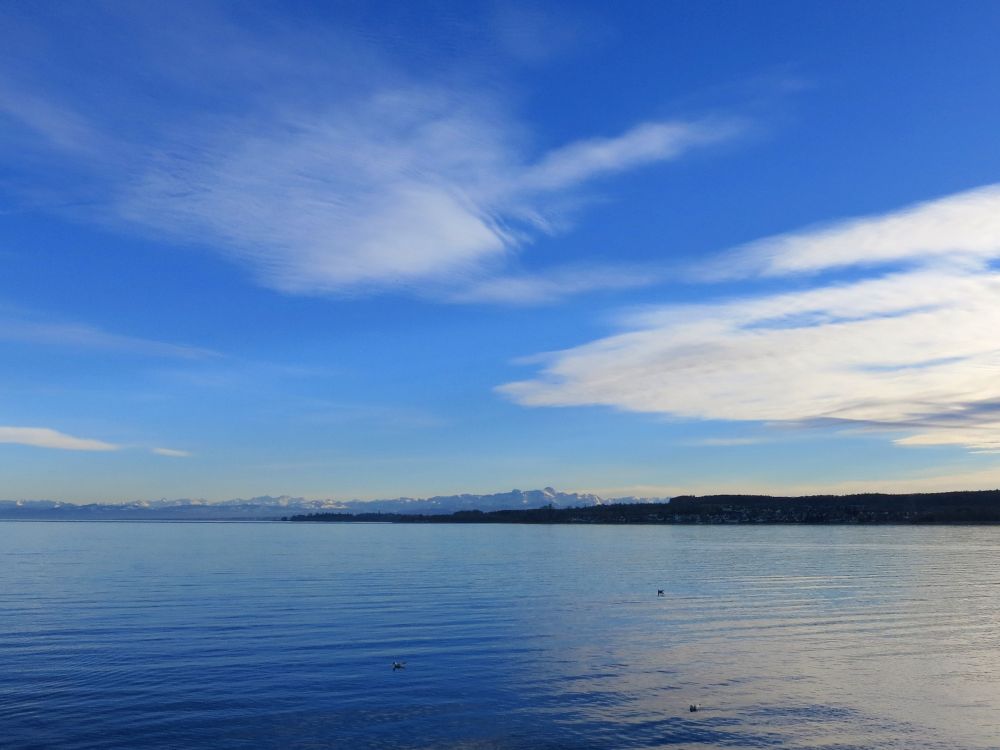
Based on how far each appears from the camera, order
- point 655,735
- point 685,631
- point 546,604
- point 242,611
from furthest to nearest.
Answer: point 546,604
point 242,611
point 685,631
point 655,735

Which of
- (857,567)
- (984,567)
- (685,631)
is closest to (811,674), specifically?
(685,631)

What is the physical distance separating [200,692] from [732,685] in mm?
22155

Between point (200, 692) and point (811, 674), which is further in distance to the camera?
point (811, 674)

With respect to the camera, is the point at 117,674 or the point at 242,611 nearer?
the point at 117,674

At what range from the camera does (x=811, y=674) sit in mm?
35094

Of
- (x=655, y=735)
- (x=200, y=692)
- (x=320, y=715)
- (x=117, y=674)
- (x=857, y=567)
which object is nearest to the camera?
(x=655, y=735)

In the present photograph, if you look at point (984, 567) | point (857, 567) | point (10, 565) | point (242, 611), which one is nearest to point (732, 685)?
point (242, 611)

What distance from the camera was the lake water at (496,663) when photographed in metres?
26.8

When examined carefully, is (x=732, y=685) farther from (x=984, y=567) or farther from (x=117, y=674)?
(x=984, y=567)

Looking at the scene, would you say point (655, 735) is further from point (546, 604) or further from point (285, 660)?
point (546, 604)

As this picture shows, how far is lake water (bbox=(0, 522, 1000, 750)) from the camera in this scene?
88.0 feet

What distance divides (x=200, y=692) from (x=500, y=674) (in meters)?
12.7

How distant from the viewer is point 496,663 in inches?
1459

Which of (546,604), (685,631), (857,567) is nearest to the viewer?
(685,631)
